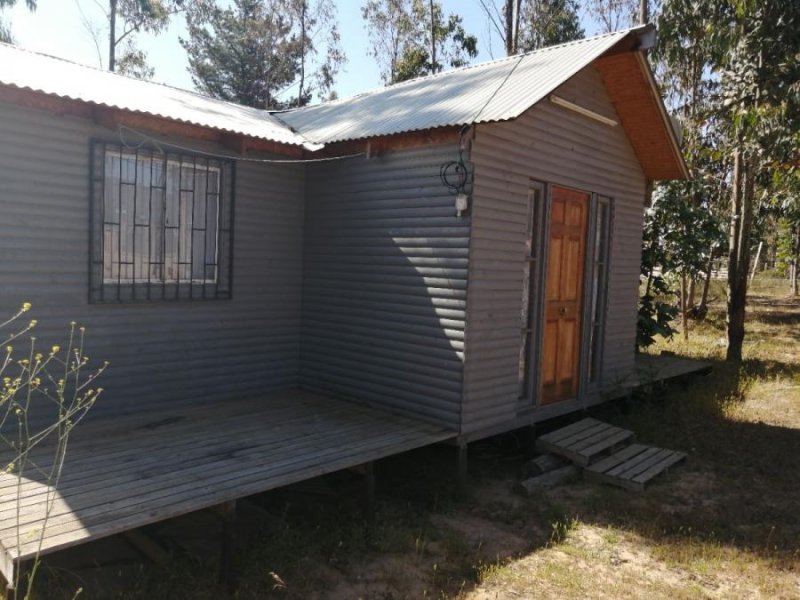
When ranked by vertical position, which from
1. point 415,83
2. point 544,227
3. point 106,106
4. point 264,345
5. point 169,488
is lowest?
point 169,488

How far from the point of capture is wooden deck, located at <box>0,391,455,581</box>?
347 cm

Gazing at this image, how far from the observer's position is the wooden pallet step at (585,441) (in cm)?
625

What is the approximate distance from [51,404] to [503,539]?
386 centimetres

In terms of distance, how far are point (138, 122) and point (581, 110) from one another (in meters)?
4.48

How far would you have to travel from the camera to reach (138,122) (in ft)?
17.6

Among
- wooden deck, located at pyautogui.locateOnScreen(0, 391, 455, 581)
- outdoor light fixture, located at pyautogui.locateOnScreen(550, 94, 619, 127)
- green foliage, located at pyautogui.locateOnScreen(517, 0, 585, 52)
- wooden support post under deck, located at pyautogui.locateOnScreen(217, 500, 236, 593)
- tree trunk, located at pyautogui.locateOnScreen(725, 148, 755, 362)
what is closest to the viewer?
wooden deck, located at pyautogui.locateOnScreen(0, 391, 455, 581)

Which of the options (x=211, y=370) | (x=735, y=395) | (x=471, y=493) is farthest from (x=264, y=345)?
(x=735, y=395)

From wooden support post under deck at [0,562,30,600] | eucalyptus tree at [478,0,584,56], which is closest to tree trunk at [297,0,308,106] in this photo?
eucalyptus tree at [478,0,584,56]

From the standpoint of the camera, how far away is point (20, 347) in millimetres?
5039

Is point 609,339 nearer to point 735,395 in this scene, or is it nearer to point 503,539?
point 735,395

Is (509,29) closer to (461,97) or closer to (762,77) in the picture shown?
(762,77)

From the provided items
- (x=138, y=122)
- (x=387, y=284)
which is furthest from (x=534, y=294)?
(x=138, y=122)

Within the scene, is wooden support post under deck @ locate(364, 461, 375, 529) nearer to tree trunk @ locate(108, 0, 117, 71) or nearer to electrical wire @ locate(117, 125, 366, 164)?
electrical wire @ locate(117, 125, 366, 164)

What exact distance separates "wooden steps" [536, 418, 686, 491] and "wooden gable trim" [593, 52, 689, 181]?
11.2 ft
